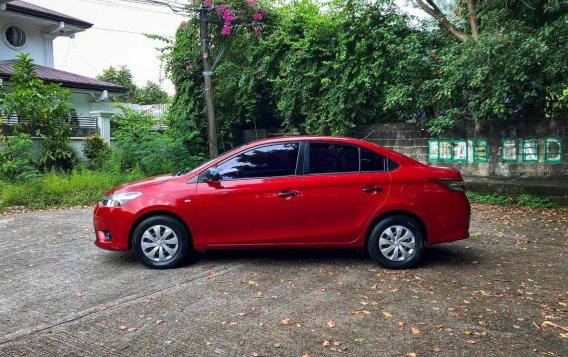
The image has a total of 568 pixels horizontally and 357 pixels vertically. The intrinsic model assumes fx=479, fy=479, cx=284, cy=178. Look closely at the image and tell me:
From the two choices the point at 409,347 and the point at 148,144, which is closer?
the point at 409,347

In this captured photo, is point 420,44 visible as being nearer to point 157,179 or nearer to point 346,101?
point 346,101

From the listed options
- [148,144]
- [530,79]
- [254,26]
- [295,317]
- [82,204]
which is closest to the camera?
[295,317]

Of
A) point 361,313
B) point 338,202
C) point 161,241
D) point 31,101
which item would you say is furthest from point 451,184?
point 31,101

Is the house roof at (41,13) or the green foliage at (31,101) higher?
the house roof at (41,13)

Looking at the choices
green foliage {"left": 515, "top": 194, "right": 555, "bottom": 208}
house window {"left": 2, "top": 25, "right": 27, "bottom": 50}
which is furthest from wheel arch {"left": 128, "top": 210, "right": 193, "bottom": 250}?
house window {"left": 2, "top": 25, "right": 27, "bottom": 50}

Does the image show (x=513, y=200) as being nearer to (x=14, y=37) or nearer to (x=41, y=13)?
(x=41, y=13)

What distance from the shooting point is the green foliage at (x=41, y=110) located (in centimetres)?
1295

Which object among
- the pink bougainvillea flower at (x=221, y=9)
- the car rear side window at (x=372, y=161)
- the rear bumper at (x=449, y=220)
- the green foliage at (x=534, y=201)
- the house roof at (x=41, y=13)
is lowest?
the green foliage at (x=534, y=201)

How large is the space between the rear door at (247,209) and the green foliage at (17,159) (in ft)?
27.5

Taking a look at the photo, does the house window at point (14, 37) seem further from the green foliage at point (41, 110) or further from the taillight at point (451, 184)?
the taillight at point (451, 184)

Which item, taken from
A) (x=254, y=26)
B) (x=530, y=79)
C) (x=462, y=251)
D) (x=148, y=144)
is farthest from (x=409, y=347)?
(x=254, y=26)

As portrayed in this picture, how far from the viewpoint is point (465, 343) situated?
376 centimetres

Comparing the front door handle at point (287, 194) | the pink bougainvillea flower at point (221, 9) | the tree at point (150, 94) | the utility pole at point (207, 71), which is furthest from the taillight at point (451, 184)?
the tree at point (150, 94)

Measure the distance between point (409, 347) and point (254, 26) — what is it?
12366mm
